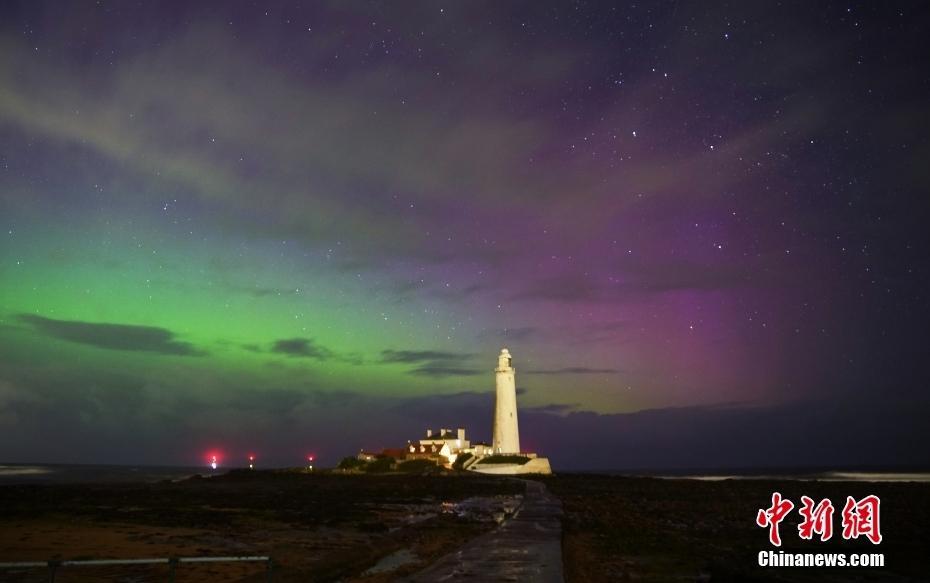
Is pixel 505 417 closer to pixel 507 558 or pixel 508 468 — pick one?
pixel 508 468

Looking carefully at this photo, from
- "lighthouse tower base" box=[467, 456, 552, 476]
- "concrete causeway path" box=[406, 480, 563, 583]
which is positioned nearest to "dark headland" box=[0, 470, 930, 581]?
"concrete causeway path" box=[406, 480, 563, 583]

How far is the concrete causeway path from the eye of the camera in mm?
12477

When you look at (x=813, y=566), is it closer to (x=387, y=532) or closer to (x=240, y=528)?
(x=387, y=532)

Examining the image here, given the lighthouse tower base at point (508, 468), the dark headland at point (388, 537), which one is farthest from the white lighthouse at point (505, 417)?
the dark headland at point (388, 537)

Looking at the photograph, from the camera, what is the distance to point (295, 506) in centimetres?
3522

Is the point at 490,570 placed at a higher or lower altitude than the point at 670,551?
higher

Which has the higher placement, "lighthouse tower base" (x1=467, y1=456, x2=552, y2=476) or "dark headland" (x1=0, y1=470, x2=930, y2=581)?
"dark headland" (x1=0, y1=470, x2=930, y2=581)

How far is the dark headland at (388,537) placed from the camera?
15.6 metres

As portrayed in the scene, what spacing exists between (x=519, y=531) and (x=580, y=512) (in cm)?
1171

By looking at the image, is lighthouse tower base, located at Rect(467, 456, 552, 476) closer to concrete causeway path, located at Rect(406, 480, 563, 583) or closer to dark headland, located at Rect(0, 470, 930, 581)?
dark headland, located at Rect(0, 470, 930, 581)

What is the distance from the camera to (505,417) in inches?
3484

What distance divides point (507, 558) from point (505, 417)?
7481 cm

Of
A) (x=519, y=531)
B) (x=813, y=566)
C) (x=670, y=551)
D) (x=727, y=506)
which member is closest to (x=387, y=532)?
(x=519, y=531)

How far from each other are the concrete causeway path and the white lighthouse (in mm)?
67225
